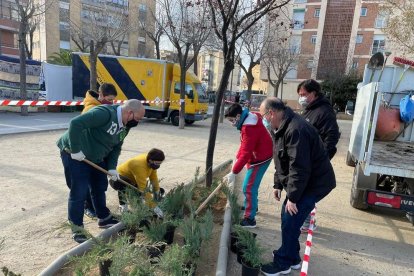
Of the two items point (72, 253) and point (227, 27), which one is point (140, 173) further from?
point (227, 27)

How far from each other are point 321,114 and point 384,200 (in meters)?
1.32

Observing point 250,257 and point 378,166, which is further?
point 378,166

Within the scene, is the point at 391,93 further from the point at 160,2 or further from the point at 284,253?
the point at 160,2

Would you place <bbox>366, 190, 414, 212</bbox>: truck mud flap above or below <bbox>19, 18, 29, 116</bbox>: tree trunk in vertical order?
below

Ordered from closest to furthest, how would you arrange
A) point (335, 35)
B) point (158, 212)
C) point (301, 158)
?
point (301, 158) < point (158, 212) < point (335, 35)

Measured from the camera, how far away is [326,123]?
3883mm

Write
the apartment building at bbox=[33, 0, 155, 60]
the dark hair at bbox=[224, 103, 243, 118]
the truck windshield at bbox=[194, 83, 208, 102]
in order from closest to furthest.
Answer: the dark hair at bbox=[224, 103, 243, 118] → the truck windshield at bbox=[194, 83, 208, 102] → the apartment building at bbox=[33, 0, 155, 60]

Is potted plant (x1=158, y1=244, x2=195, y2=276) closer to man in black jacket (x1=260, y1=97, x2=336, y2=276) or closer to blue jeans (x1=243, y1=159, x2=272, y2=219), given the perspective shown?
man in black jacket (x1=260, y1=97, x2=336, y2=276)

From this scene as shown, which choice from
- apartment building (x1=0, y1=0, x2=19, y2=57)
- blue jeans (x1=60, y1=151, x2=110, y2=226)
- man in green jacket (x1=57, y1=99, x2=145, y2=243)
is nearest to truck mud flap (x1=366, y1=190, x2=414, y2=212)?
man in green jacket (x1=57, y1=99, x2=145, y2=243)

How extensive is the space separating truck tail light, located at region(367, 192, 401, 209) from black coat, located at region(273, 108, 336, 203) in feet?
4.97

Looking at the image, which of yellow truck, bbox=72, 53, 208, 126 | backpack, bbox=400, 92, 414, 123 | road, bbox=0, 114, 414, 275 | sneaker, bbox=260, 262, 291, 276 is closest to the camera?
sneaker, bbox=260, 262, 291, 276

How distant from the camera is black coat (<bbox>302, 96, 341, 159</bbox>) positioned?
3.88m

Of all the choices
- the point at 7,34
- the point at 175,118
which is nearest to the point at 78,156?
the point at 175,118

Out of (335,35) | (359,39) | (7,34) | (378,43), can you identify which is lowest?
(7,34)
